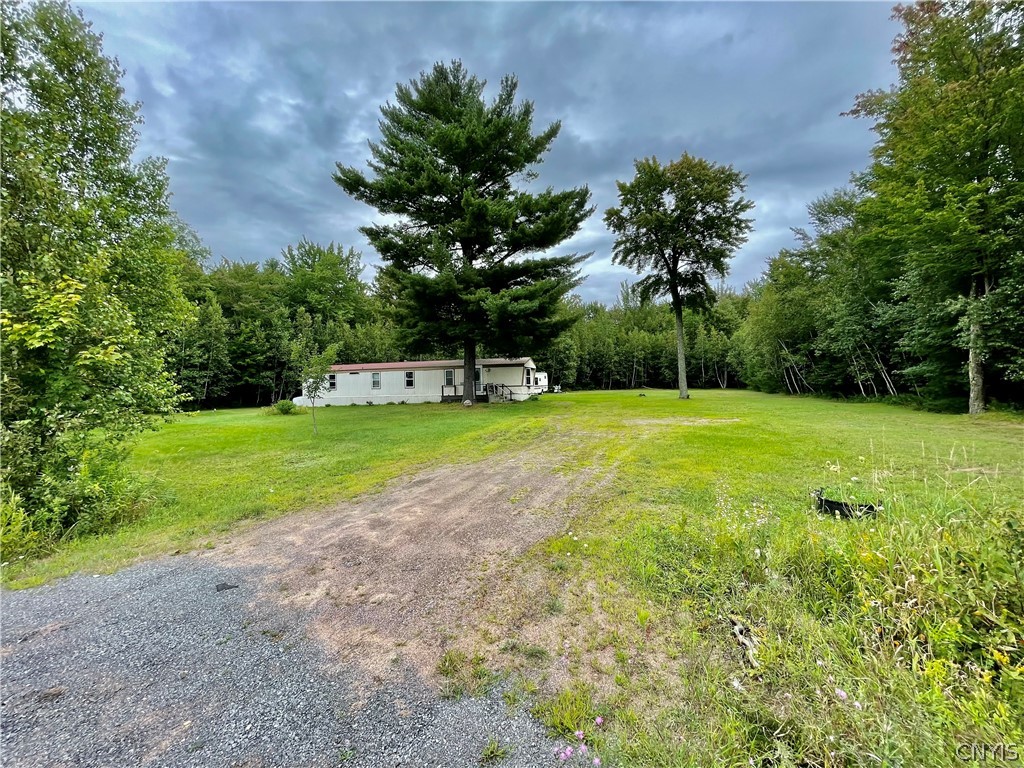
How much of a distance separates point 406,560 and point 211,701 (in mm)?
1641

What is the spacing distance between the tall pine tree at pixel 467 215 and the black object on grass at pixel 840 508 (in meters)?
12.3

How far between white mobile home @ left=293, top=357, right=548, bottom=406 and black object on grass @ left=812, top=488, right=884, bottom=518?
1908 centimetres

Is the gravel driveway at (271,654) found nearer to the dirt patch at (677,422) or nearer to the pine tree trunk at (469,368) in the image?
Result: the dirt patch at (677,422)

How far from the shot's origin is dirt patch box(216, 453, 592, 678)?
2.47 metres

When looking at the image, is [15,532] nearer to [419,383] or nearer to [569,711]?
[569,711]

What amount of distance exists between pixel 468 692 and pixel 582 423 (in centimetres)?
1074

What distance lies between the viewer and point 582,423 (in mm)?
12430

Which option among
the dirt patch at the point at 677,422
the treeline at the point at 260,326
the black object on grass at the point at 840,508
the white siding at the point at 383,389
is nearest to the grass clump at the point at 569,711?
the black object on grass at the point at 840,508

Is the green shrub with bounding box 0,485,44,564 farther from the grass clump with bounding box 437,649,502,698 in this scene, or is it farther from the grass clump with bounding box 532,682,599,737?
the grass clump with bounding box 532,682,599,737

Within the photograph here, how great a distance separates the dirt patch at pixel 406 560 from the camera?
8.11 feet

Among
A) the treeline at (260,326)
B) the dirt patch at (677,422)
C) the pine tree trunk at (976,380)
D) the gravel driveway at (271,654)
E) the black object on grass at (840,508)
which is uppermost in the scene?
the treeline at (260,326)

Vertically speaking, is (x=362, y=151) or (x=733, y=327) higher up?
(x=362, y=151)

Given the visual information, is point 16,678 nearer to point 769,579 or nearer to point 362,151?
point 769,579

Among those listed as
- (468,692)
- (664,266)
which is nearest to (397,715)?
(468,692)
